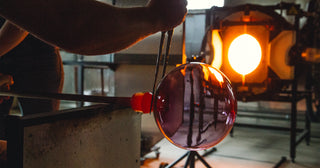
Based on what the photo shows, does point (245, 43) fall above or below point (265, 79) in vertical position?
above

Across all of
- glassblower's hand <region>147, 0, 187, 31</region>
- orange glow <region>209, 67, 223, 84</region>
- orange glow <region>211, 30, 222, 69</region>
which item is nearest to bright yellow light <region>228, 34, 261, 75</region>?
orange glow <region>211, 30, 222, 69</region>

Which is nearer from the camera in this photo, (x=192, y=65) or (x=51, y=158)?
(x=51, y=158)

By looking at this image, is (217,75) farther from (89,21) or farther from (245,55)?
(245,55)

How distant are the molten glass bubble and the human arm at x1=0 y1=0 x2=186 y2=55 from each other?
0.47ft

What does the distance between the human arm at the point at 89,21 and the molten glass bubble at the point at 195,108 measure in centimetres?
14

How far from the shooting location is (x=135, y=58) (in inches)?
51.8

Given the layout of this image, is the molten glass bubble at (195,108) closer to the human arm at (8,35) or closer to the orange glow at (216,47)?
the human arm at (8,35)

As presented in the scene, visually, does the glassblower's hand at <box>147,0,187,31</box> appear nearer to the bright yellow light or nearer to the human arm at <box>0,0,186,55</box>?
the human arm at <box>0,0,186,55</box>

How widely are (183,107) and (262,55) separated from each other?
1088 millimetres

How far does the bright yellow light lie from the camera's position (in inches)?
55.5

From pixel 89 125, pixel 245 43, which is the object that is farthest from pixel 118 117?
pixel 245 43

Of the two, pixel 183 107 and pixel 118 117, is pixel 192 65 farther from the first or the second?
pixel 118 117

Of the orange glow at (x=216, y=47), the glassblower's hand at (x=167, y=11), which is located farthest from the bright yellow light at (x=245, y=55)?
the glassblower's hand at (x=167, y=11)

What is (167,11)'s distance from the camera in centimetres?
40
